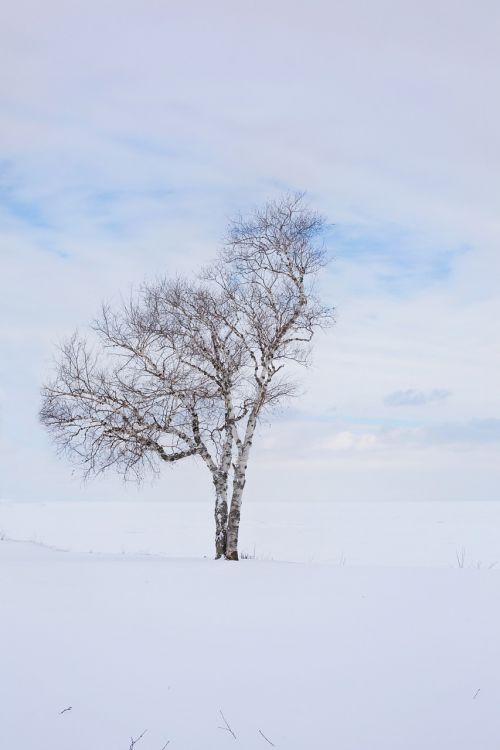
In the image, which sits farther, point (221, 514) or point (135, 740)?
point (221, 514)

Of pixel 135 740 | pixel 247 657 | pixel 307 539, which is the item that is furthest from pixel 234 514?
pixel 307 539

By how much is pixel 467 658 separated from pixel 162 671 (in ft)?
13.5

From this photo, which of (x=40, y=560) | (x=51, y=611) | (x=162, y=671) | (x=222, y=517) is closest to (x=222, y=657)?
(x=162, y=671)

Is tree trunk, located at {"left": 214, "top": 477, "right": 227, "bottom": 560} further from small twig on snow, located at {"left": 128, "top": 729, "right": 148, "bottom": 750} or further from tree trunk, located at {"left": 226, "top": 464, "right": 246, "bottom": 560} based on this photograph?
small twig on snow, located at {"left": 128, "top": 729, "right": 148, "bottom": 750}

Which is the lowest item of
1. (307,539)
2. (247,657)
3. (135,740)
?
(135,740)

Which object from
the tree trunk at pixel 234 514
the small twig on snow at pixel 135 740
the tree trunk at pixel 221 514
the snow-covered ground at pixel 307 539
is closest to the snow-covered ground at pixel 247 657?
the small twig on snow at pixel 135 740

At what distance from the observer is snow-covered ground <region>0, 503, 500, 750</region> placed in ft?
25.3

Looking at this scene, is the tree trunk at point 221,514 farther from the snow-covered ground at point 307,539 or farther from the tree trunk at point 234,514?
the snow-covered ground at point 307,539

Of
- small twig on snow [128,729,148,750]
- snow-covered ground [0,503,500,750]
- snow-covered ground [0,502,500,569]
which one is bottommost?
small twig on snow [128,729,148,750]

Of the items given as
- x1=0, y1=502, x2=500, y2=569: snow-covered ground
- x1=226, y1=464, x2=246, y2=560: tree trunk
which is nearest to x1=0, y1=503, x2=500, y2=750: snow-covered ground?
x1=226, y1=464, x2=246, y2=560: tree trunk

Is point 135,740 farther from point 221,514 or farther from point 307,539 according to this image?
point 307,539

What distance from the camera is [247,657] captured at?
9586 millimetres

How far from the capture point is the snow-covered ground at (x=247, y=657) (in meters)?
7.71

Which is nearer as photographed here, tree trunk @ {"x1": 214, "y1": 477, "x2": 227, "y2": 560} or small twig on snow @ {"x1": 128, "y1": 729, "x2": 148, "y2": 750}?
small twig on snow @ {"x1": 128, "y1": 729, "x2": 148, "y2": 750}
